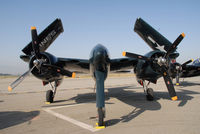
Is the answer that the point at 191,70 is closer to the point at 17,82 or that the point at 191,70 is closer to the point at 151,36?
the point at 151,36

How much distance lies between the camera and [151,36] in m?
12.3

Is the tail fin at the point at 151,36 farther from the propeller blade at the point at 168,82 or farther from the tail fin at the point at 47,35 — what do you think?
the tail fin at the point at 47,35

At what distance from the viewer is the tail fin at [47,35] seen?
10.5 m

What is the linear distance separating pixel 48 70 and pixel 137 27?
878 cm

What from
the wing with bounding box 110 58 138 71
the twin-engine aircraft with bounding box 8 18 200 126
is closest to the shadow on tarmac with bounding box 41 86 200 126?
the twin-engine aircraft with bounding box 8 18 200 126

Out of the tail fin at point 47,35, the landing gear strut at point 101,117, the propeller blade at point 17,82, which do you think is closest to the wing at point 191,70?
the tail fin at point 47,35

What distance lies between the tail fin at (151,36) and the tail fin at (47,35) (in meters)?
7.09

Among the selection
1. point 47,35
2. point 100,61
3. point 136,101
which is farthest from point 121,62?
point 47,35

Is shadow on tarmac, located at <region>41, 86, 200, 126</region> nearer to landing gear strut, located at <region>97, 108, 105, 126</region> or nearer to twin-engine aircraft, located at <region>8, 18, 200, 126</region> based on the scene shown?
landing gear strut, located at <region>97, 108, 105, 126</region>

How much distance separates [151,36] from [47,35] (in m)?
8.75

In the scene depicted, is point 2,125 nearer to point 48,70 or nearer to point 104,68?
point 48,70

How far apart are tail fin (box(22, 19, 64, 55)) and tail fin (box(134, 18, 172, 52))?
7094 millimetres

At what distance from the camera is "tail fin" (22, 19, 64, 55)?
10.5 m

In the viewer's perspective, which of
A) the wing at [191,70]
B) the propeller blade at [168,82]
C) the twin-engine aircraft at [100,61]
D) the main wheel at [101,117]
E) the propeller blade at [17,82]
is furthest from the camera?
the wing at [191,70]
